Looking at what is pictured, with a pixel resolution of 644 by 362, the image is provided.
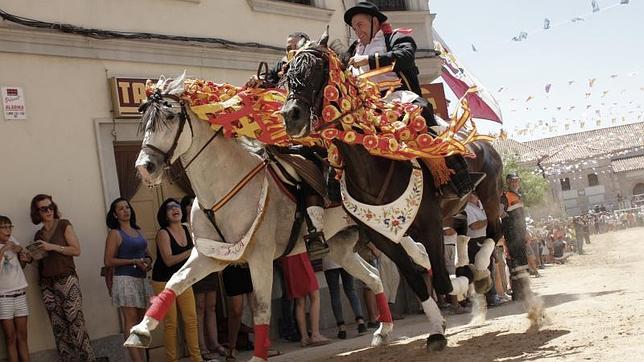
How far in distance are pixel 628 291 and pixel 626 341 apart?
391cm

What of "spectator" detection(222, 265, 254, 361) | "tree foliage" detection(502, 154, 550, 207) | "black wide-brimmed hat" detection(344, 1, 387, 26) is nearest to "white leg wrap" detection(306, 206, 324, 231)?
"black wide-brimmed hat" detection(344, 1, 387, 26)

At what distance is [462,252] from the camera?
790cm

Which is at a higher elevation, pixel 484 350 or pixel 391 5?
pixel 391 5

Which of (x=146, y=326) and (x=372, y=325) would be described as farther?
(x=372, y=325)

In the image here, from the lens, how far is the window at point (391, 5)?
574 inches

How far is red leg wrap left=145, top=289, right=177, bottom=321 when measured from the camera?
19.7 ft

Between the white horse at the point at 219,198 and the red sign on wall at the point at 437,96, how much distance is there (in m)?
7.51

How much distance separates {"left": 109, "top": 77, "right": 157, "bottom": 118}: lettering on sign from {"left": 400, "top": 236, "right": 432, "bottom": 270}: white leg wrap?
444 centimetres

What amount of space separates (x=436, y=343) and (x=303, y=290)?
367cm

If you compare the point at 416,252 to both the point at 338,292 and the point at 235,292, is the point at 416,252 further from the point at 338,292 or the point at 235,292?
the point at 338,292

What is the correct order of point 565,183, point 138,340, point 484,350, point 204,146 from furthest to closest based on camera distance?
point 565,183 → point 204,146 → point 484,350 → point 138,340

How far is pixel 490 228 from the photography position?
785 centimetres

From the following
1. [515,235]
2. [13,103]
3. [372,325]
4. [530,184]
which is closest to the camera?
[515,235]

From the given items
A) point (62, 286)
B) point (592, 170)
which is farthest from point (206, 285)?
point (592, 170)
